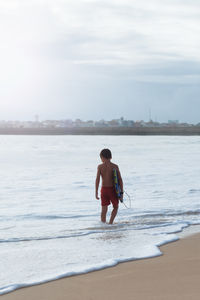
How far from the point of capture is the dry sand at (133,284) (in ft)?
11.8

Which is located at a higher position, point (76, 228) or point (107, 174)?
point (107, 174)

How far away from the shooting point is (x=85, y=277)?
13.6 ft

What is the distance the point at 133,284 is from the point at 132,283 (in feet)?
0.09

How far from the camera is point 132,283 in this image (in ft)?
12.7

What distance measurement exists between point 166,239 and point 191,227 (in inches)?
43.2

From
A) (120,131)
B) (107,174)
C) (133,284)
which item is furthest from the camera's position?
(120,131)

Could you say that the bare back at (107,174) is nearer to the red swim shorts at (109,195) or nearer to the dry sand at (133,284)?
the red swim shorts at (109,195)

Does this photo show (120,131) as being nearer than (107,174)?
No

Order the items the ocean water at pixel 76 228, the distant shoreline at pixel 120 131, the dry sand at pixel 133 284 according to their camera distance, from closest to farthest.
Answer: the dry sand at pixel 133 284
the ocean water at pixel 76 228
the distant shoreline at pixel 120 131

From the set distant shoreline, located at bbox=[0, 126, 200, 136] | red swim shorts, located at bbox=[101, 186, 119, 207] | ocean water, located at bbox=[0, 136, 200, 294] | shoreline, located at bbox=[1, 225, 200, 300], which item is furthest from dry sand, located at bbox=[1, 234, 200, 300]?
distant shoreline, located at bbox=[0, 126, 200, 136]

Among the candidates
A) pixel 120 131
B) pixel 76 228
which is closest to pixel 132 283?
pixel 76 228

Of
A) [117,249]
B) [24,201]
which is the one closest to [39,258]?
[117,249]

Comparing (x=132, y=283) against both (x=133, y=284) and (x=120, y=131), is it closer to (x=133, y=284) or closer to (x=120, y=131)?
(x=133, y=284)

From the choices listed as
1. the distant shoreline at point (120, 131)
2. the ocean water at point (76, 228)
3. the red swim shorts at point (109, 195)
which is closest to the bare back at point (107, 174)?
the red swim shorts at point (109, 195)
